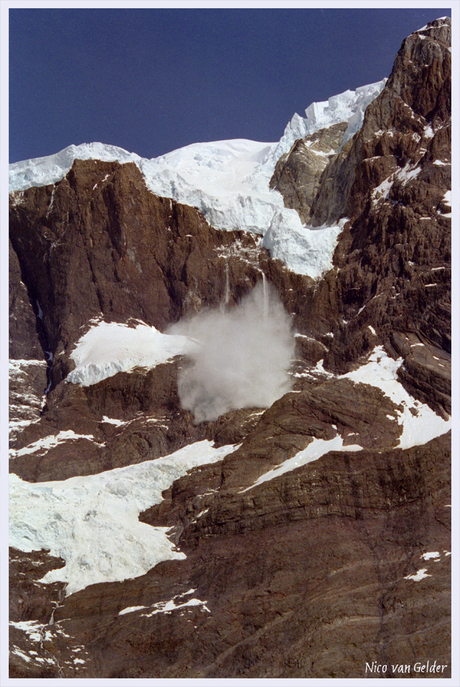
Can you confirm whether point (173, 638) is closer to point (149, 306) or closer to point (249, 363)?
point (249, 363)

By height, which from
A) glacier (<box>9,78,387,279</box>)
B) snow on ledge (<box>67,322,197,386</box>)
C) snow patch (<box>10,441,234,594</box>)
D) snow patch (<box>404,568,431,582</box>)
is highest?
glacier (<box>9,78,387,279</box>)

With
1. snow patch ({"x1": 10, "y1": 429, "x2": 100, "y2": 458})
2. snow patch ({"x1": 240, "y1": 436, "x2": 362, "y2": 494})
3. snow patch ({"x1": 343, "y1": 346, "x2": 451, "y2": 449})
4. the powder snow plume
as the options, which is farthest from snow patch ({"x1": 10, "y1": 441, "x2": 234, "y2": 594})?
snow patch ({"x1": 343, "y1": 346, "x2": 451, "y2": 449})

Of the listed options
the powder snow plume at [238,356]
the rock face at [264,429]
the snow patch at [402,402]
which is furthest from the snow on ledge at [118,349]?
the snow patch at [402,402]

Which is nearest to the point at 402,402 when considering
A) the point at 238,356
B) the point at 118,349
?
the point at 238,356

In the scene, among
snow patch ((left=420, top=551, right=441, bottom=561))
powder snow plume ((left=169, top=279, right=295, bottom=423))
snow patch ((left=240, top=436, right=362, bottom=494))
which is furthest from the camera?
powder snow plume ((left=169, top=279, right=295, bottom=423))

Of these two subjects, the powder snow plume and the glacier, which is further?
the glacier

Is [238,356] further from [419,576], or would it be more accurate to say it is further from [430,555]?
[419,576]

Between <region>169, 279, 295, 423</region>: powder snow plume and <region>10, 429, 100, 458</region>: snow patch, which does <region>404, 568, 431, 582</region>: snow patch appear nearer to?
<region>169, 279, 295, 423</region>: powder snow plume
